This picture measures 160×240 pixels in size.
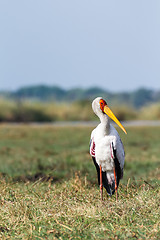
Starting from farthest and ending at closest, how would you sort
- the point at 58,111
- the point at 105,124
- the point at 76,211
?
the point at 58,111
the point at 105,124
the point at 76,211

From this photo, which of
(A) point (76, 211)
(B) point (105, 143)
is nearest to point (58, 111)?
(B) point (105, 143)

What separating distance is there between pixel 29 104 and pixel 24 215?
2378cm

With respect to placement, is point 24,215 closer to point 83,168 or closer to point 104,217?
point 104,217

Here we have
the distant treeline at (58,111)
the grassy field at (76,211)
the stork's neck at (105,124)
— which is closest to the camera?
the grassy field at (76,211)

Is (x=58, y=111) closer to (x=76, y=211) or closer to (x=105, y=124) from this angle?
(x=105, y=124)

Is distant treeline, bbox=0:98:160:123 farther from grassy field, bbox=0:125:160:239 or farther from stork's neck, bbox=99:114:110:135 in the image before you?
stork's neck, bbox=99:114:110:135

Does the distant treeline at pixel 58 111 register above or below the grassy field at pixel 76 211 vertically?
above

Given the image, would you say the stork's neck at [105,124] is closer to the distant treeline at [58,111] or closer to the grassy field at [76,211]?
the grassy field at [76,211]

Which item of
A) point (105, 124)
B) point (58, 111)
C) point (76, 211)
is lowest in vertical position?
point (76, 211)

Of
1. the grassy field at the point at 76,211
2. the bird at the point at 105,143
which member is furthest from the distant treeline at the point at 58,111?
the bird at the point at 105,143

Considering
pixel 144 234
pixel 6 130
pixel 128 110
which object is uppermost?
pixel 128 110

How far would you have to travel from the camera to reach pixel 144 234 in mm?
3449

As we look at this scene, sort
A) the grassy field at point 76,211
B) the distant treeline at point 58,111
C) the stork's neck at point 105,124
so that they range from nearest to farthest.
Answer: the grassy field at point 76,211
the stork's neck at point 105,124
the distant treeline at point 58,111

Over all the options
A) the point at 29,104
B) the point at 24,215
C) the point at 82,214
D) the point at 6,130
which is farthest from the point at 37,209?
the point at 29,104
